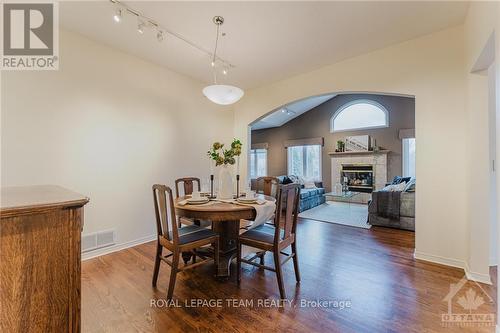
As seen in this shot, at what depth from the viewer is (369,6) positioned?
7.16ft

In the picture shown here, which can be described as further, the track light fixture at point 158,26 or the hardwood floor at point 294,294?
the track light fixture at point 158,26

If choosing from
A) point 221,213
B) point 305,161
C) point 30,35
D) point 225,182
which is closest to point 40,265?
point 221,213

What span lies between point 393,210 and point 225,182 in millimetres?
3340

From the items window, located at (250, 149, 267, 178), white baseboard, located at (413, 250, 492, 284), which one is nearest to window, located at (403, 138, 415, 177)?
white baseboard, located at (413, 250, 492, 284)

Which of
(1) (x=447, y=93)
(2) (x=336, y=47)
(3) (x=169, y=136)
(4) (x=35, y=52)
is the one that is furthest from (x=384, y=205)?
(4) (x=35, y=52)

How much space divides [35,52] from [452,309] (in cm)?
472

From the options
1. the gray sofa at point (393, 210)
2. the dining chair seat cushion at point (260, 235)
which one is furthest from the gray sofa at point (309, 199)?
the dining chair seat cushion at point (260, 235)

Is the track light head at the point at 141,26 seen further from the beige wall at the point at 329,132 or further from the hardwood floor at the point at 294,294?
the beige wall at the point at 329,132

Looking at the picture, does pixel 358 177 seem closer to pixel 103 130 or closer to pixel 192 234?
pixel 192 234

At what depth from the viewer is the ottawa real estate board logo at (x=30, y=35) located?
217 centimetres

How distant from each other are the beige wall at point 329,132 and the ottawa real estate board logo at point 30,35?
7098mm

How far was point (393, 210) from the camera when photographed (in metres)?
3.99

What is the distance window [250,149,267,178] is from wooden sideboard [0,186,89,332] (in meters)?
8.57

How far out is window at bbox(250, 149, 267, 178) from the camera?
372 inches
